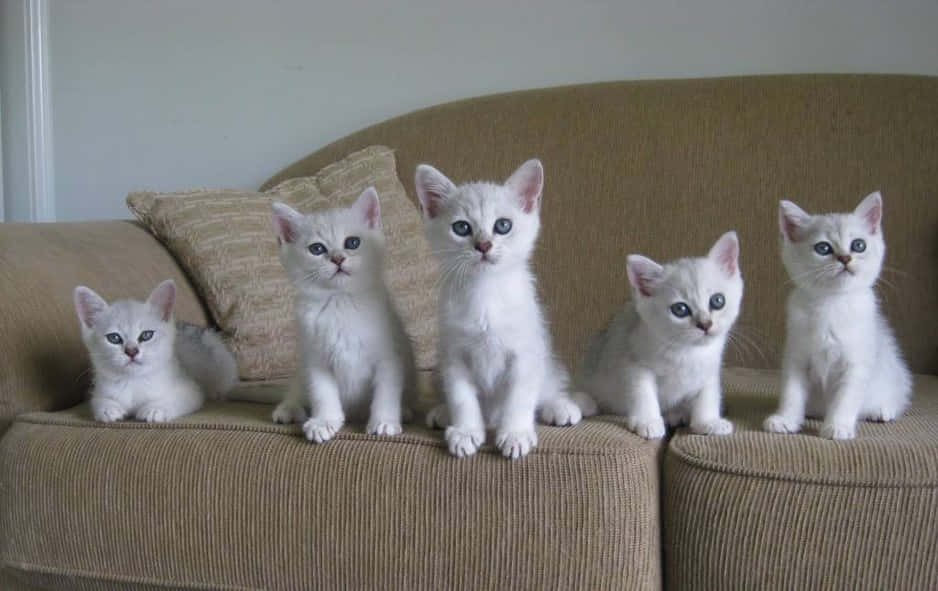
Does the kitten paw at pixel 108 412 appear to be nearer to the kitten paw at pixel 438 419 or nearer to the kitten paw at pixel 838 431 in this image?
the kitten paw at pixel 438 419

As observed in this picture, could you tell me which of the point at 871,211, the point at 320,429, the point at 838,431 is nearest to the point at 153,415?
the point at 320,429

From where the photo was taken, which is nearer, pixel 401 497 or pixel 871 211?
pixel 401 497

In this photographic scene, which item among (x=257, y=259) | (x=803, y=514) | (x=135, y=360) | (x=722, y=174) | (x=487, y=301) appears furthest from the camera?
(x=722, y=174)

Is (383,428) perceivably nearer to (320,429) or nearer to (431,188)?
(320,429)

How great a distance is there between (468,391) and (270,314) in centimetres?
76

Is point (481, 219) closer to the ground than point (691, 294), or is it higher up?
higher up

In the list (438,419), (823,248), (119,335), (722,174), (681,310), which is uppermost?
(722,174)

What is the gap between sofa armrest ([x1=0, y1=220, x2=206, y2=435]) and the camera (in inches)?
60.9

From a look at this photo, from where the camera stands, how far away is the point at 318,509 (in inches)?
51.5

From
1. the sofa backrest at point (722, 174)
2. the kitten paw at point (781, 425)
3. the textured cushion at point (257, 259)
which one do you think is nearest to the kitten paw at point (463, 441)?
the kitten paw at point (781, 425)

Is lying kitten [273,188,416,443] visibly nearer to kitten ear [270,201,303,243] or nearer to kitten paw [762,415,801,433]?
kitten ear [270,201,303,243]

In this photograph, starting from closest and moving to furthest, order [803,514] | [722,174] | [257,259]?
[803,514] < [257,259] < [722,174]

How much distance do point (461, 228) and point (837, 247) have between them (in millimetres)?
660

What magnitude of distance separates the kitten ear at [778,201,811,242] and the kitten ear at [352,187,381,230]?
2.43ft
